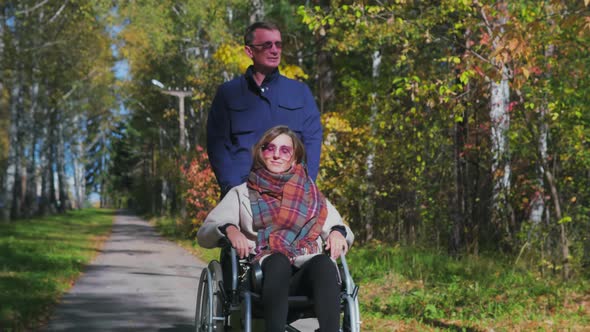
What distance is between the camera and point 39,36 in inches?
1150

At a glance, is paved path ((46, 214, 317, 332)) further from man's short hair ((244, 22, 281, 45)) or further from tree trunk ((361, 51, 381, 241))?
tree trunk ((361, 51, 381, 241))

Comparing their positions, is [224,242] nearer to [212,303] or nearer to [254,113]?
[212,303]

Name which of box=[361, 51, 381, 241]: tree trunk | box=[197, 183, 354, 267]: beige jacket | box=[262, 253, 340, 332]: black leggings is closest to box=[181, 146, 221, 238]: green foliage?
box=[361, 51, 381, 241]: tree trunk

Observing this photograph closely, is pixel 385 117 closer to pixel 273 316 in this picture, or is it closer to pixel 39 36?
pixel 273 316

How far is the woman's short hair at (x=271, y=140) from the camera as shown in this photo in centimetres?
417

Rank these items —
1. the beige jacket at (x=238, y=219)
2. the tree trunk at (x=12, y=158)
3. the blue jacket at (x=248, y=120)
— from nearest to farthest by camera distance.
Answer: the beige jacket at (x=238, y=219), the blue jacket at (x=248, y=120), the tree trunk at (x=12, y=158)

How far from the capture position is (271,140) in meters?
4.17

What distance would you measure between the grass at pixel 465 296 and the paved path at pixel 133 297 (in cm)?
94

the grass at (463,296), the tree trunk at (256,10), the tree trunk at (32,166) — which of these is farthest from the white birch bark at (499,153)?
the tree trunk at (32,166)

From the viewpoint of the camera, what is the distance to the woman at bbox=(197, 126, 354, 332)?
380cm

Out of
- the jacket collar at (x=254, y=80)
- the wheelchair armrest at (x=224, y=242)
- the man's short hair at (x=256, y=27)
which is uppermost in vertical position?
the man's short hair at (x=256, y=27)

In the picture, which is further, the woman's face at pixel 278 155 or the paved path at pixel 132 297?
the paved path at pixel 132 297

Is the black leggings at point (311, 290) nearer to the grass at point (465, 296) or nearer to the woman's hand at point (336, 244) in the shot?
the woman's hand at point (336, 244)

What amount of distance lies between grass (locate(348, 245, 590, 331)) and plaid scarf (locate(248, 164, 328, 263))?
2.49 metres
